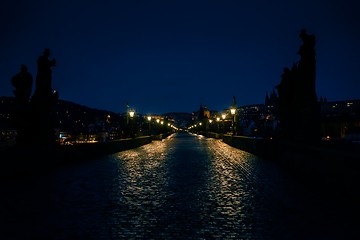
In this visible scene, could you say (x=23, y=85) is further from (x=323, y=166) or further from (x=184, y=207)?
(x=323, y=166)

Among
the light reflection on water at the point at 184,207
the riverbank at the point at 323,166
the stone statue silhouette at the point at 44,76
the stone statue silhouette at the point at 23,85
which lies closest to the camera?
the light reflection on water at the point at 184,207

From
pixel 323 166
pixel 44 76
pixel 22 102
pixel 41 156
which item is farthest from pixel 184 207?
pixel 44 76

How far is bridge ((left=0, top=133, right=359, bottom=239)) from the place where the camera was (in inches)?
242

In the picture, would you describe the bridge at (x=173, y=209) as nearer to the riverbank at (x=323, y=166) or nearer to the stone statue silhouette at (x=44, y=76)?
the riverbank at (x=323, y=166)

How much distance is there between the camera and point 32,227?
6.46m

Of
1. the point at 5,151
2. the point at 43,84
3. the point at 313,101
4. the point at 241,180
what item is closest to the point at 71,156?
the point at 43,84

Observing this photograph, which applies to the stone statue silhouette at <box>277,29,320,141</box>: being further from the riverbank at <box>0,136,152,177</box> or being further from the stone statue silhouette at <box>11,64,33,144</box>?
the stone statue silhouette at <box>11,64,33,144</box>

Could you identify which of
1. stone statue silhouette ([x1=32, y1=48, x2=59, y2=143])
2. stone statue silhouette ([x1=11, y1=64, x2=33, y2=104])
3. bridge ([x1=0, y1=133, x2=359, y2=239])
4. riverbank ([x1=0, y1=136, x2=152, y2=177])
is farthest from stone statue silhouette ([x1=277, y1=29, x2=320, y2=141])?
stone statue silhouette ([x1=11, y1=64, x2=33, y2=104])

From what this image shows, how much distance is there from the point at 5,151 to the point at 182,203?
766cm

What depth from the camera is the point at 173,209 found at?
314 inches

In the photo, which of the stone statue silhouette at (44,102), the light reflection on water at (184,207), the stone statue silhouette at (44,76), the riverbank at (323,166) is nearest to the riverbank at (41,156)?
the stone statue silhouette at (44,102)

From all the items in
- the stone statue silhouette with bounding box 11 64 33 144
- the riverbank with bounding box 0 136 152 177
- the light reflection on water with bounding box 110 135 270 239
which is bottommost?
the light reflection on water with bounding box 110 135 270 239

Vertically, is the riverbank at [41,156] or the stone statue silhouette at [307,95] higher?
the stone statue silhouette at [307,95]

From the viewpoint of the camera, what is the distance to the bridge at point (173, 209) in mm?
6141
